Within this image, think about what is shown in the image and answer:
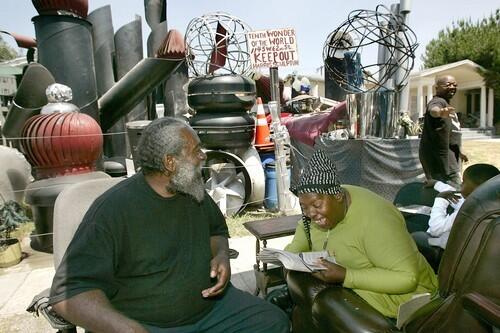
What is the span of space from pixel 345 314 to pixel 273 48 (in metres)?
4.23

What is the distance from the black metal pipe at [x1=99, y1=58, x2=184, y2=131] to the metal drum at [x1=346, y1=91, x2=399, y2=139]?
2908 millimetres

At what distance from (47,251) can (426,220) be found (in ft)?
14.9

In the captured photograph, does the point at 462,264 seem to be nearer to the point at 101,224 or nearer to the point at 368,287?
the point at 368,287

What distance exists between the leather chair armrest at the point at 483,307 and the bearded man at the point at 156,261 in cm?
124

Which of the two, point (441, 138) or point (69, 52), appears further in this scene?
point (69, 52)

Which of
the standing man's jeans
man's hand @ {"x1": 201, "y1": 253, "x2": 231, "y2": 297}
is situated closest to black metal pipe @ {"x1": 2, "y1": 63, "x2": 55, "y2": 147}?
man's hand @ {"x1": 201, "y1": 253, "x2": 231, "y2": 297}

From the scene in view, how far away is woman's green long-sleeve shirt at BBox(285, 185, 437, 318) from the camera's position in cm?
178

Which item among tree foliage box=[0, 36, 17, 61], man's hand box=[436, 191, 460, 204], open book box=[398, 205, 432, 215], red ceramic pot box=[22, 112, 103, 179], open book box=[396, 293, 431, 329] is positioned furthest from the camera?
tree foliage box=[0, 36, 17, 61]

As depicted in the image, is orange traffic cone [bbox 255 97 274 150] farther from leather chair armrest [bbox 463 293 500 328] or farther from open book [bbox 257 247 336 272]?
leather chair armrest [bbox 463 293 500 328]

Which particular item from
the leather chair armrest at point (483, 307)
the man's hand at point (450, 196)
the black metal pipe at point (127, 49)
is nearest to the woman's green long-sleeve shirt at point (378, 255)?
the leather chair armrest at point (483, 307)

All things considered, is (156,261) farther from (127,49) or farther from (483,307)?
(127,49)

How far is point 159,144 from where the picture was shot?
1.98 meters

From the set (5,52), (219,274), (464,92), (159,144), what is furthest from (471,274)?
(5,52)

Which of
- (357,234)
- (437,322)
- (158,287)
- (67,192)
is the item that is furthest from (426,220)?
(67,192)
